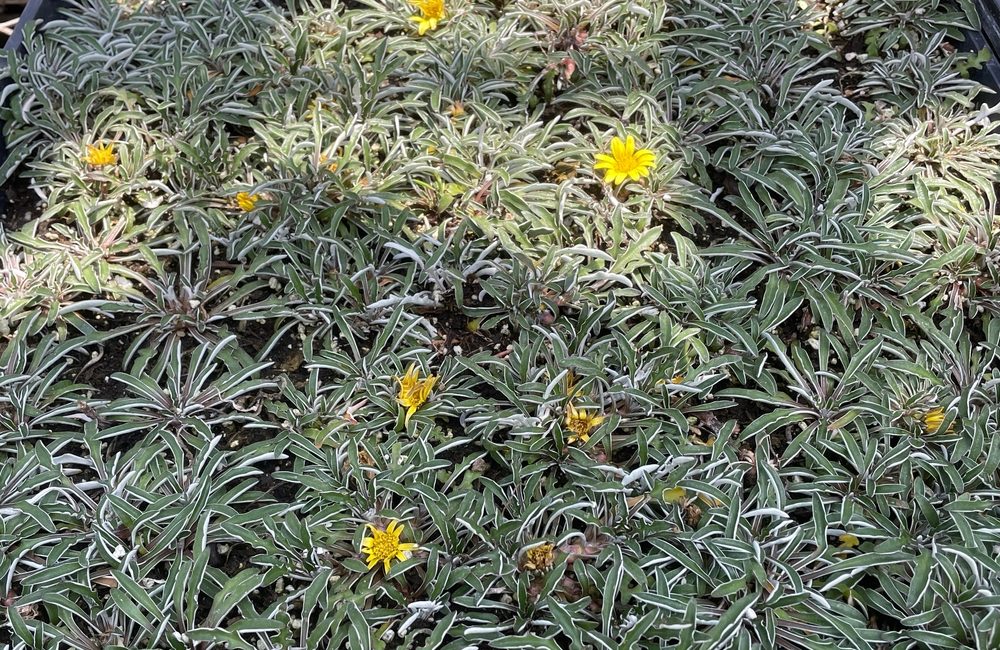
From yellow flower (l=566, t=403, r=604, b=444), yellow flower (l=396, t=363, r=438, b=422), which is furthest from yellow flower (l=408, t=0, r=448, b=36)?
yellow flower (l=566, t=403, r=604, b=444)

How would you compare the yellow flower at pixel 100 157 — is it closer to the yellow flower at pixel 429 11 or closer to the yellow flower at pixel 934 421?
the yellow flower at pixel 429 11

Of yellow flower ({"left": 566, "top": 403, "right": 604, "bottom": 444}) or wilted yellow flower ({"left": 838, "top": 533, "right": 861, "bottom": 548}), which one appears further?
yellow flower ({"left": 566, "top": 403, "right": 604, "bottom": 444})

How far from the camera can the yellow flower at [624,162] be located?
2111 mm

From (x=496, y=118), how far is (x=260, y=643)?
1.49 m

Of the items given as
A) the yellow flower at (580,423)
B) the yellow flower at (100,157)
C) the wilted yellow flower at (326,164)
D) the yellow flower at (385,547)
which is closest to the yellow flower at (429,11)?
the wilted yellow flower at (326,164)

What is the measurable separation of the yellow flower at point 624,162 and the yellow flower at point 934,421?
0.90 metres

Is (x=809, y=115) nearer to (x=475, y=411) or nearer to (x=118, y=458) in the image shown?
(x=475, y=411)

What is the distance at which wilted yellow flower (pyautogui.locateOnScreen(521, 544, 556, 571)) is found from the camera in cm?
166

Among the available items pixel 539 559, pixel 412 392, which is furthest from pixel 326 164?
pixel 539 559

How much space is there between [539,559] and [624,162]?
41.3 inches

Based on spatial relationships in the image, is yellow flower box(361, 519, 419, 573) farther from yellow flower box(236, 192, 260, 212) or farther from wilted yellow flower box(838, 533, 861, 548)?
yellow flower box(236, 192, 260, 212)

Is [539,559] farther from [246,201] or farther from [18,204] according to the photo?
[18,204]

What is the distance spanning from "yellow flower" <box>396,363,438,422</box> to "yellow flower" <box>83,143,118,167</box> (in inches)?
43.0

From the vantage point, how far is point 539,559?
5.45 ft
